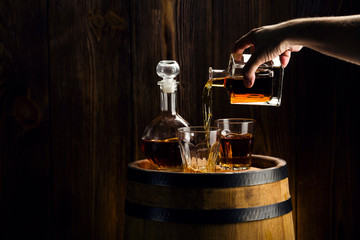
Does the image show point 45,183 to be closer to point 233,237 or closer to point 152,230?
point 152,230

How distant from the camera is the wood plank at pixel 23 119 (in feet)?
4.97

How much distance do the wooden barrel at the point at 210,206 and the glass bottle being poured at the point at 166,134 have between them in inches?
7.7

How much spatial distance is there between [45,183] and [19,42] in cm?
55

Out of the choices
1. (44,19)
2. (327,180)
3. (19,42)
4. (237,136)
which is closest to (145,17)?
(44,19)

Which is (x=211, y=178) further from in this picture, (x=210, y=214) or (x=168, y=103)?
(x=168, y=103)

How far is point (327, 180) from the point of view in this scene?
1657 mm

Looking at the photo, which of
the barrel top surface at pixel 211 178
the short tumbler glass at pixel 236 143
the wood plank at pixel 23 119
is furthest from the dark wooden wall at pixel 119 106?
the barrel top surface at pixel 211 178

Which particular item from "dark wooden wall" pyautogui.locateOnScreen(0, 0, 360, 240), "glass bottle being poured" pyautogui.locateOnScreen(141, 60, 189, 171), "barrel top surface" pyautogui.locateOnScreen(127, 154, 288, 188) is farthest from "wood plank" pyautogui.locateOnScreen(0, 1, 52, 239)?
"barrel top surface" pyautogui.locateOnScreen(127, 154, 288, 188)

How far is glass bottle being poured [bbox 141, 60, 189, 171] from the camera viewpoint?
1307 mm

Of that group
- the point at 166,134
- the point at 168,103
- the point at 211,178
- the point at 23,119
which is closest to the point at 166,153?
the point at 166,134

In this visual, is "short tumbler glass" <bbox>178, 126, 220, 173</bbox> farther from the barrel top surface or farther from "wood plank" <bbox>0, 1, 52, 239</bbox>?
"wood plank" <bbox>0, 1, 52, 239</bbox>

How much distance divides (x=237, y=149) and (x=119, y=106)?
21.6 inches

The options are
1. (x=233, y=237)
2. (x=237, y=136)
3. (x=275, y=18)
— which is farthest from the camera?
(x=275, y=18)

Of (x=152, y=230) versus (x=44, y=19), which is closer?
(x=152, y=230)
